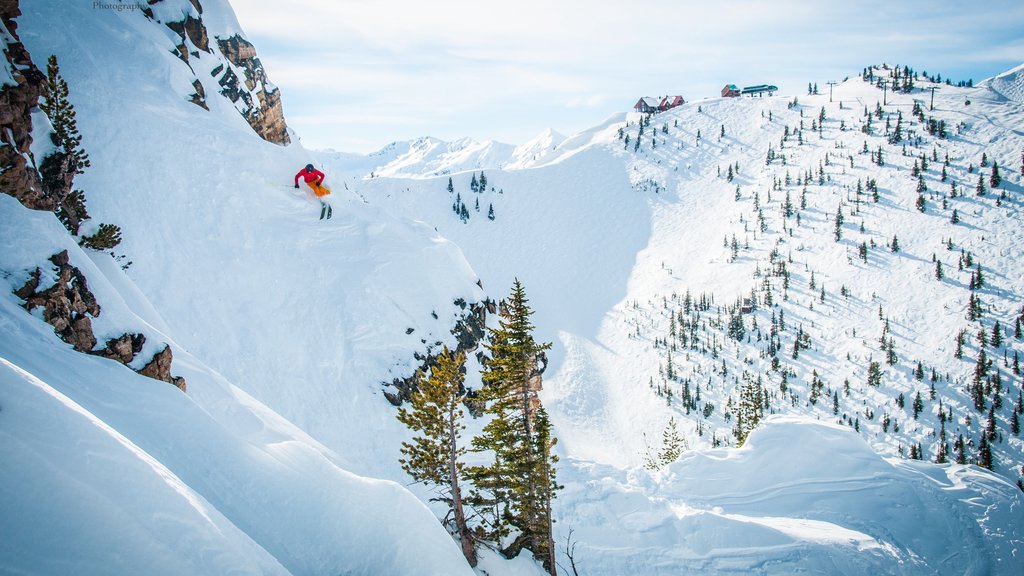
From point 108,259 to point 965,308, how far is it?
140 meters

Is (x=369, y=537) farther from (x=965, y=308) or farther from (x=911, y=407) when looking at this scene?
(x=965, y=308)

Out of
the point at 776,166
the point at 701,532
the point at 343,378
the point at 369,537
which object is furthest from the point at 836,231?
the point at 369,537

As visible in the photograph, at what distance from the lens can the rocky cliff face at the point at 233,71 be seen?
140 ft

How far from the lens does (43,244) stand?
570 inches

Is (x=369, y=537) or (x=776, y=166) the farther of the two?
(x=776, y=166)

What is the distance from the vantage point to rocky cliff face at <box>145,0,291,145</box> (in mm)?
42562

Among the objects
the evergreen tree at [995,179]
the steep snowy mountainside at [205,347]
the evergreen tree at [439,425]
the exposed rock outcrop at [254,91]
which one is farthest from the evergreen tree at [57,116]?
the evergreen tree at [995,179]

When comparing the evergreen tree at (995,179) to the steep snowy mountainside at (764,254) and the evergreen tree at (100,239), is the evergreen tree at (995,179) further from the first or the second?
the evergreen tree at (100,239)

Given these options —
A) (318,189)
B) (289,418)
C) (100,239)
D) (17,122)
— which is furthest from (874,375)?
(17,122)

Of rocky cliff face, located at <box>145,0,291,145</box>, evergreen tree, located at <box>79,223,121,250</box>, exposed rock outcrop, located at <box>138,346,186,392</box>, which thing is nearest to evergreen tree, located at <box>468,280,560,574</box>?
exposed rock outcrop, located at <box>138,346,186,392</box>

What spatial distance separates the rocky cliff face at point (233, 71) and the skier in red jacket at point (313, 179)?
35.0 feet

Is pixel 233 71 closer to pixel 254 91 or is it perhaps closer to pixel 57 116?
pixel 254 91

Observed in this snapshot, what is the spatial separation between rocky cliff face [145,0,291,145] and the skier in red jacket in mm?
10660

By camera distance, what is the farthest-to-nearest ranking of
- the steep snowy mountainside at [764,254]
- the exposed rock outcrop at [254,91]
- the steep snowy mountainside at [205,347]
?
the steep snowy mountainside at [764,254], the exposed rock outcrop at [254,91], the steep snowy mountainside at [205,347]
